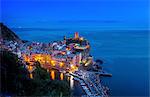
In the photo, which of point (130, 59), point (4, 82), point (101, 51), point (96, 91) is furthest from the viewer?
point (101, 51)

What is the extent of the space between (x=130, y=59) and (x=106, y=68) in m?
1.93

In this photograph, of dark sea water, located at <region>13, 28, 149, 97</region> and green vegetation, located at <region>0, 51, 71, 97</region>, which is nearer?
green vegetation, located at <region>0, 51, 71, 97</region>

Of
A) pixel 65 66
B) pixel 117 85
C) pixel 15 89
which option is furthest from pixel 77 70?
pixel 15 89

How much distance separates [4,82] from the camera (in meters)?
2.45

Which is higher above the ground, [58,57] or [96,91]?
[58,57]

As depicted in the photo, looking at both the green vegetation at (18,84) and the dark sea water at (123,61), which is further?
the dark sea water at (123,61)

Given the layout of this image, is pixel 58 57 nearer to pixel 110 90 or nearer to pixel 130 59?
pixel 110 90

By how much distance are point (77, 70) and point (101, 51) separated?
172 inches

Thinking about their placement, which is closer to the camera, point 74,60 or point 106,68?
point 74,60

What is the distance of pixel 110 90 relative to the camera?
7.77 metres

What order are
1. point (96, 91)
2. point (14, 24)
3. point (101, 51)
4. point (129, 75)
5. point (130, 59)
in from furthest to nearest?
point (14, 24)
point (101, 51)
point (130, 59)
point (129, 75)
point (96, 91)

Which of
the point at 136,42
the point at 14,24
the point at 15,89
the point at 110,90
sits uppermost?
the point at 14,24

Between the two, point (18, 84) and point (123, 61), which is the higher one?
point (123, 61)

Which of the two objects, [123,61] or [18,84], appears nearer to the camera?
[18,84]
